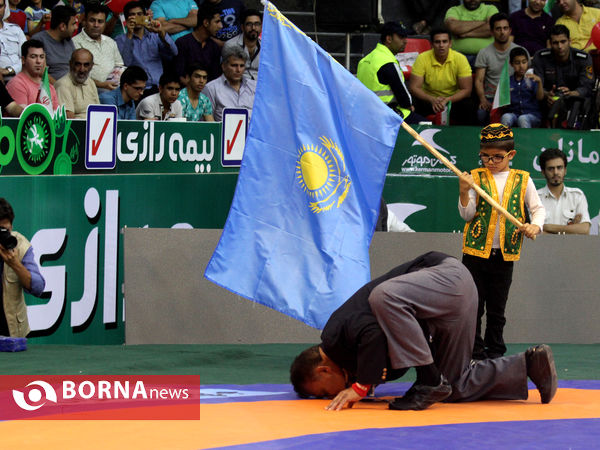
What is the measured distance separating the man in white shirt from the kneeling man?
6.13 meters

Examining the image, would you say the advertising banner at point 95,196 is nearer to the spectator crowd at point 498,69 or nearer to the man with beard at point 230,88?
the man with beard at point 230,88

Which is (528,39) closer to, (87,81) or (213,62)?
(213,62)

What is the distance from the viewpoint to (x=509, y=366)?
Result: 586 centimetres

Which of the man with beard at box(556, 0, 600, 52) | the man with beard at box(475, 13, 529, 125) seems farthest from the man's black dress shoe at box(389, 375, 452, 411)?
the man with beard at box(556, 0, 600, 52)

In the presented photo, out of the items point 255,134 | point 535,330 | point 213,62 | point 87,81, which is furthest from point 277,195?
point 213,62

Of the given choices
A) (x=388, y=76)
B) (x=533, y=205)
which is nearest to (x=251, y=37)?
(x=388, y=76)

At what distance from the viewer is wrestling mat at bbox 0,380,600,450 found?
467 centimetres

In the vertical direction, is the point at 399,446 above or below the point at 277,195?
below

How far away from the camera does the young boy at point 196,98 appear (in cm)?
1084

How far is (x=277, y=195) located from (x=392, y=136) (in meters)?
0.82

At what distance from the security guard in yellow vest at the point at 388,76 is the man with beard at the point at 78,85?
8.95 feet

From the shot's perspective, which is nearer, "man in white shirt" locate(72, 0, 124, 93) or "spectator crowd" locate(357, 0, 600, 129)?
"man in white shirt" locate(72, 0, 124, 93)

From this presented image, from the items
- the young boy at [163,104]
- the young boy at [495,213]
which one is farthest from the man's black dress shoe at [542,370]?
the young boy at [163,104]

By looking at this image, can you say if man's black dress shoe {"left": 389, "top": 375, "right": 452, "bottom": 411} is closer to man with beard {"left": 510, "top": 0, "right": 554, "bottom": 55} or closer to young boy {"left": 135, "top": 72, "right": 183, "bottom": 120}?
young boy {"left": 135, "top": 72, "right": 183, "bottom": 120}
